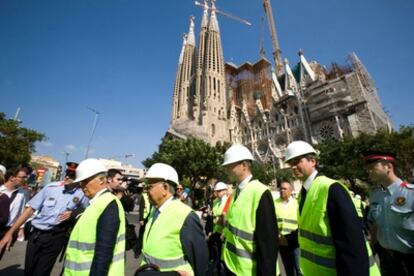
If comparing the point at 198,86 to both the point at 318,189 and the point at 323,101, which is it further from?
the point at 318,189

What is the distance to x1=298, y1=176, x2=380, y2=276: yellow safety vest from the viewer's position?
5.44 ft

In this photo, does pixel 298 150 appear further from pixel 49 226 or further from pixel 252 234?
pixel 49 226

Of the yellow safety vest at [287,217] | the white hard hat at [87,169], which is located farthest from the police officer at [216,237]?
the white hard hat at [87,169]

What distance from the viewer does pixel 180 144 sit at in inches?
945

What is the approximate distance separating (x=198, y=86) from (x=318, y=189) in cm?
5293

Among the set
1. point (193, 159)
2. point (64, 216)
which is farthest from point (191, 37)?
point (64, 216)

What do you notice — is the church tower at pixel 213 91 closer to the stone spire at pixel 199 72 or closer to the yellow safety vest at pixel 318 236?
the stone spire at pixel 199 72

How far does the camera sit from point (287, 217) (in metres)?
3.85

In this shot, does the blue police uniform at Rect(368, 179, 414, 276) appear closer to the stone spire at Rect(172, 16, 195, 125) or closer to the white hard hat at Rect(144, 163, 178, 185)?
the white hard hat at Rect(144, 163, 178, 185)

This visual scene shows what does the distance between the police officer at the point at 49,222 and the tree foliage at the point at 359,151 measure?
20.2 meters

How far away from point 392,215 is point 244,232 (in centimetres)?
195

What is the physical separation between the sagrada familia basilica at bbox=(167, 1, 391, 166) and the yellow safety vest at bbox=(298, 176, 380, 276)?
31.5 m

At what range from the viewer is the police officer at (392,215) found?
231 cm

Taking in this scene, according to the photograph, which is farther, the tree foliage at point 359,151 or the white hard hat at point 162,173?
the tree foliage at point 359,151
